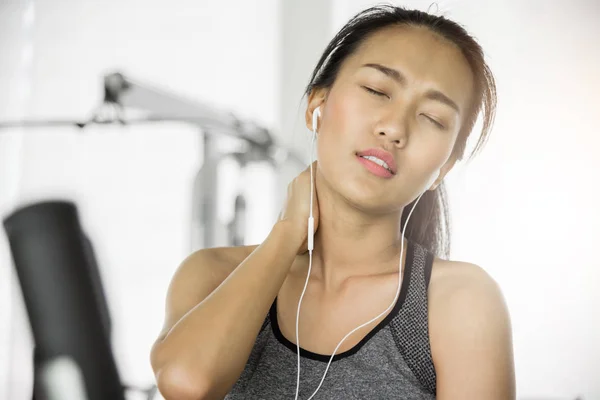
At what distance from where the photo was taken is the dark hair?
1.06 m

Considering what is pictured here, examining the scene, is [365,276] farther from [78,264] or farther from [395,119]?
[78,264]

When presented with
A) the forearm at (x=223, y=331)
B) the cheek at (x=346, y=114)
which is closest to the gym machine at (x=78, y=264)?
the cheek at (x=346, y=114)

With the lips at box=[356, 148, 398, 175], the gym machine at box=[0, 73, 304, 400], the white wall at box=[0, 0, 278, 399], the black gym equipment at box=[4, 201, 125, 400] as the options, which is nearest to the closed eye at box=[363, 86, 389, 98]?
the lips at box=[356, 148, 398, 175]

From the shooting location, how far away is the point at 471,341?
856 millimetres

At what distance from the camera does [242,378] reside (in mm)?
956

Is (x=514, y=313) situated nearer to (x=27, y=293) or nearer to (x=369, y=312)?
(x=369, y=312)

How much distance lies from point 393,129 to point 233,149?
3.29ft

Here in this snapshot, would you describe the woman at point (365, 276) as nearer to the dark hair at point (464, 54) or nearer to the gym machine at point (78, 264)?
the dark hair at point (464, 54)

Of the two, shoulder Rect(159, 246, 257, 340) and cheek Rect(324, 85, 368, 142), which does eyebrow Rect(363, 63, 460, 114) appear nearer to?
cheek Rect(324, 85, 368, 142)

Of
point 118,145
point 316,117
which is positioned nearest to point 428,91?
point 316,117

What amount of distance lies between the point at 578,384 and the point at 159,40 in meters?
1.55

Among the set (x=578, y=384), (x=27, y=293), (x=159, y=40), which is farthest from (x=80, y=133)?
(x=578, y=384)

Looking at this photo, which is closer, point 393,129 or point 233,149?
point 393,129

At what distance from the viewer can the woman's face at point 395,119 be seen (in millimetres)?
947
